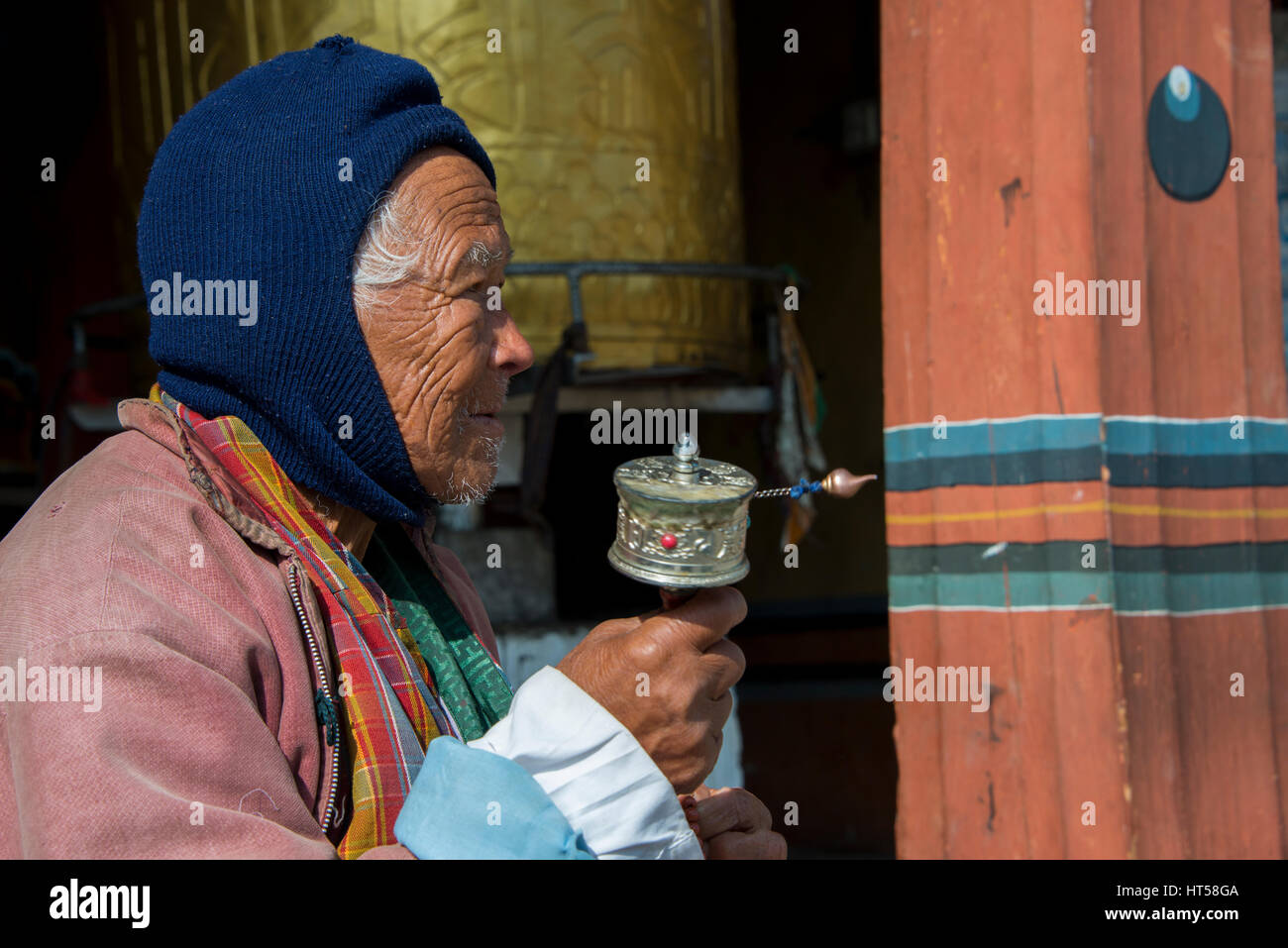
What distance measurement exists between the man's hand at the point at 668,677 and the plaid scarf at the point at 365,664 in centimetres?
21

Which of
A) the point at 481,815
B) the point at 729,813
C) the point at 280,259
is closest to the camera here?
the point at 481,815

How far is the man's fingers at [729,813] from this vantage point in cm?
135

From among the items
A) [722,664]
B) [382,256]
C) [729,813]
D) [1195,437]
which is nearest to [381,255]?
[382,256]

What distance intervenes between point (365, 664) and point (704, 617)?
1.23ft

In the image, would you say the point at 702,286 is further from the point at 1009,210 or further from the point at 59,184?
the point at 59,184

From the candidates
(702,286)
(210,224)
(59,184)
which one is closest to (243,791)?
(210,224)

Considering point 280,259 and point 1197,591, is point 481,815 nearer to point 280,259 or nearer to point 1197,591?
point 280,259

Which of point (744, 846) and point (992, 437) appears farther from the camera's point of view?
point (992, 437)

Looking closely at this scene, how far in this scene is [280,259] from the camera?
1.29 m

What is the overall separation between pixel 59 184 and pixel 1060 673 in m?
3.87

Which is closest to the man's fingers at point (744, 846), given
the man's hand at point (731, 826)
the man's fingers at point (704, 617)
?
the man's hand at point (731, 826)

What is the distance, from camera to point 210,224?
4.22 ft

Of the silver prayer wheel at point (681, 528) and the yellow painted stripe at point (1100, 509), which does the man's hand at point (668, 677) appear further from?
the yellow painted stripe at point (1100, 509)

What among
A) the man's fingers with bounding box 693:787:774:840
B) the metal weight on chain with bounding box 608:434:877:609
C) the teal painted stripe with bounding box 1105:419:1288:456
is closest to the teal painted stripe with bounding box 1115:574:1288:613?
the teal painted stripe with bounding box 1105:419:1288:456
